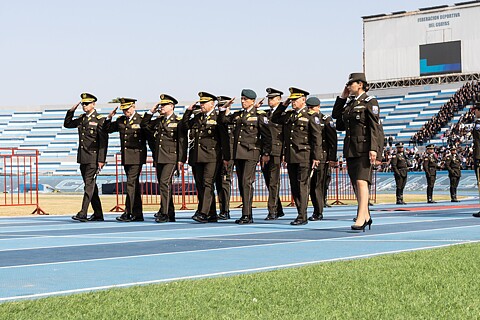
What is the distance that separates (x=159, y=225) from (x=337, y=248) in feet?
16.1

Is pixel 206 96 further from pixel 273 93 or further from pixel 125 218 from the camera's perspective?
pixel 125 218

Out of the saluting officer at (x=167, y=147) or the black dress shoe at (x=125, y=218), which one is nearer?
the saluting officer at (x=167, y=147)

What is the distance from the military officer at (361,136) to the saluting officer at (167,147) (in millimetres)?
3410

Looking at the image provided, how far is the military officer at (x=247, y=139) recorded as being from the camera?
12898mm

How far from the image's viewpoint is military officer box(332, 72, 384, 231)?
1058 cm

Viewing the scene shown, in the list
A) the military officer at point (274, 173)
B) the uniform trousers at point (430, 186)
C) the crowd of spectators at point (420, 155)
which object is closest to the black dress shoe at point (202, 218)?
the military officer at point (274, 173)

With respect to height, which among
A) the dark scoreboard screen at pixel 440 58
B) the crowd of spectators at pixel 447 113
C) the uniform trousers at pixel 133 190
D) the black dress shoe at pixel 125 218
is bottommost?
the black dress shoe at pixel 125 218

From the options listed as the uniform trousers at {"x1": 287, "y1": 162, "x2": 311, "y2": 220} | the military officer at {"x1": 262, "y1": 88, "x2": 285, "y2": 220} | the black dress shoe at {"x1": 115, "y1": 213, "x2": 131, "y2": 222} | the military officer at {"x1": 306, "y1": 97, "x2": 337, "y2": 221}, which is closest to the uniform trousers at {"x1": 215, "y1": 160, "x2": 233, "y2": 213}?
the military officer at {"x1": 262, "y1": 88, "x2": 285, "y2": 220}

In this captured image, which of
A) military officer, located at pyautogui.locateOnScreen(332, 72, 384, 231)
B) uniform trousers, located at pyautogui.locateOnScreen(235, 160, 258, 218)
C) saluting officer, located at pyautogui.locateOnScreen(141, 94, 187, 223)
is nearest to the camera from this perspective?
military officer, located at pyautogui.locateOnScreen(332, 72, 384, 231)

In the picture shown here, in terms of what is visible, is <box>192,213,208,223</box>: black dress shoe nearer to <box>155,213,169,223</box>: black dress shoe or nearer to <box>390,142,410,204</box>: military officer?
<box>155,213,169,223</box>: black dress shoe

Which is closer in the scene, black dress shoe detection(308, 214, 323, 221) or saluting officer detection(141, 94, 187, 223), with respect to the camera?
saluting officer detection(141, 94, 187, 223)

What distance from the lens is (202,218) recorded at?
13484 mm

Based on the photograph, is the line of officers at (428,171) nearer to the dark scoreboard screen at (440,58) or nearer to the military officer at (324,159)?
the military officer at (324,159)

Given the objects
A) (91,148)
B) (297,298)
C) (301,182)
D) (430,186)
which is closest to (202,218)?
(301,182)
